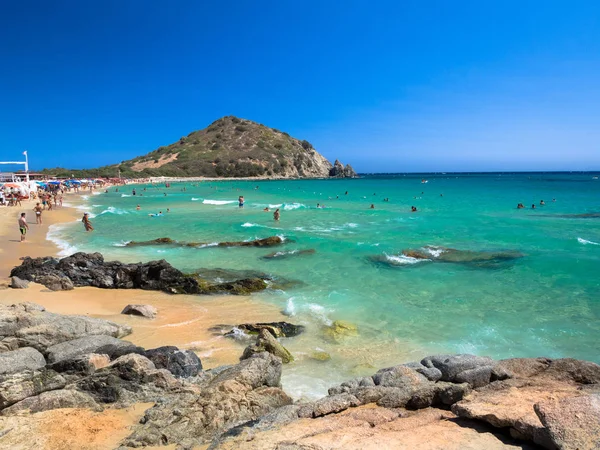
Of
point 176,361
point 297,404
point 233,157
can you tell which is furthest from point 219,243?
point 233,157

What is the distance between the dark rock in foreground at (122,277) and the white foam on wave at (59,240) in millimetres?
4647

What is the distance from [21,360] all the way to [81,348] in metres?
0.89

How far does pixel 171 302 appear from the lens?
11562 mm

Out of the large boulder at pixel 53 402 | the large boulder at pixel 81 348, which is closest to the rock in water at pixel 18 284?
the large boulder at pixel 81 348

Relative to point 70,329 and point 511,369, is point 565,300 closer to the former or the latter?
point 511,369

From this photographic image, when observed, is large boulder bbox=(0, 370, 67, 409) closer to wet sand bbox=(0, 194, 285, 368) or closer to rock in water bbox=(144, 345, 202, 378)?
rock in water bbox=(144, 345, 202, 378)

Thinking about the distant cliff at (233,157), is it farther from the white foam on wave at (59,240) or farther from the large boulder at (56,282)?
the large boulder at (56,282)

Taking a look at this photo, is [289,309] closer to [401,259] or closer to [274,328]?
[274,328]

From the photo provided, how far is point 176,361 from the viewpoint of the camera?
22.3 feet

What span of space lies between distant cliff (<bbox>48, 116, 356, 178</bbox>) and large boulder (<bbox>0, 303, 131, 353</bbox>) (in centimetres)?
10848

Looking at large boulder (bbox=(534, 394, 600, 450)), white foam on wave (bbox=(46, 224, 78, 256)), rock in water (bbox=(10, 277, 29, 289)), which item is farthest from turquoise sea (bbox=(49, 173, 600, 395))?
rock in water (bbox=(10, 277, 29, 289))

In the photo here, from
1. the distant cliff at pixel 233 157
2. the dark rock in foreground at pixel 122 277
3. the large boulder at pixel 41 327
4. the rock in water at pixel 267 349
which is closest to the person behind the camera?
the large boulder at pixel 41 327

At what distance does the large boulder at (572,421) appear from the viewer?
3502 millimetres

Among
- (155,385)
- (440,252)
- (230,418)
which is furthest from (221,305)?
(440,252)
